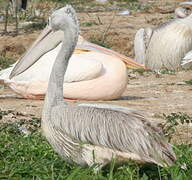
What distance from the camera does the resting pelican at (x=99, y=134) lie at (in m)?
4.52

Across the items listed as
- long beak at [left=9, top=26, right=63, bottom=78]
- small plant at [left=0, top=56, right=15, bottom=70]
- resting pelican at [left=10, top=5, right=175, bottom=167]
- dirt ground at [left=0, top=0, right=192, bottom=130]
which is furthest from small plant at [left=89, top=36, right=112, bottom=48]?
resting pelican at [left=10, top=5, right=175, bottom=167]

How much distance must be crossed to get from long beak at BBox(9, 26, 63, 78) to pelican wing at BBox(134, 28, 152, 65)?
624 cm

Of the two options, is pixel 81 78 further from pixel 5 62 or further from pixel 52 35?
pixel 5 62

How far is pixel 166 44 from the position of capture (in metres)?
12.5

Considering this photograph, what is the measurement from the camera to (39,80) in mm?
7949

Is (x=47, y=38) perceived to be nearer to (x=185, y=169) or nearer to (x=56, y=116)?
(x=56, y=116)

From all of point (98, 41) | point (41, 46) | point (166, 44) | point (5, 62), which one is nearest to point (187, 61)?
point (166, 44)

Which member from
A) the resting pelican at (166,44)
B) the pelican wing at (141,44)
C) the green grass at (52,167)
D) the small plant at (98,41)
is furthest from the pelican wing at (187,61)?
the green grass at (52,167)

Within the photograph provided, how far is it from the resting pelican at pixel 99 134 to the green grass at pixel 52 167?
0.24 ft

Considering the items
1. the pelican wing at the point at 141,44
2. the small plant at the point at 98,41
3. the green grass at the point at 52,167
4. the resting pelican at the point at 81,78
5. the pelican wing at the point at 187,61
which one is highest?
the green grass at the point at 52,167

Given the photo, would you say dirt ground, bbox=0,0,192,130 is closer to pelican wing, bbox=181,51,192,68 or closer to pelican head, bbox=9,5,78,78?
pelican wing, bbox=181,51,192,68

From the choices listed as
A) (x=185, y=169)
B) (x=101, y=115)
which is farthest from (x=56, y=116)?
(x=185, y=169)

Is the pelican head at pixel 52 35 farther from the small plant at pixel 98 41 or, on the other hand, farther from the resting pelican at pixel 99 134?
the small plant at pixel 98 41

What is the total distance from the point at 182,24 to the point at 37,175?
26.8 feet
